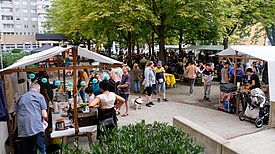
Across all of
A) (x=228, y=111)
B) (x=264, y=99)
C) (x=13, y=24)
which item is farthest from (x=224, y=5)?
(x=13, y=24)

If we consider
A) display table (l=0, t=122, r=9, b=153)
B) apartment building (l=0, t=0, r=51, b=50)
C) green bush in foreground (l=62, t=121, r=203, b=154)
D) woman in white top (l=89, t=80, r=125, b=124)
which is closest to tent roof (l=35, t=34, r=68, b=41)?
display table (l=0, t=122, r=9, b=153)

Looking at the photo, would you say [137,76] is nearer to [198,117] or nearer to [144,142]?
[198,117]

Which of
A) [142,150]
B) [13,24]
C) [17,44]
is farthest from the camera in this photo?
[13,24]

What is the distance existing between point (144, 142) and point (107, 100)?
192 centimetres

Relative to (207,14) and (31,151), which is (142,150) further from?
(207,14)

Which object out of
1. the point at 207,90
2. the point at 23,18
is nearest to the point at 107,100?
the point at 207,90

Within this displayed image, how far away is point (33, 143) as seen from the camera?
5082mm

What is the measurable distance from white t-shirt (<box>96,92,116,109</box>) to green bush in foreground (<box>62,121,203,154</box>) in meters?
1.11

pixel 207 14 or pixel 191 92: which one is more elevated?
pixel 207 14

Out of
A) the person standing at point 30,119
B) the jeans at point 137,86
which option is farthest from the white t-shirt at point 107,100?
the jeans at point 137,86

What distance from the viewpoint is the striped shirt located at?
4.90 metres

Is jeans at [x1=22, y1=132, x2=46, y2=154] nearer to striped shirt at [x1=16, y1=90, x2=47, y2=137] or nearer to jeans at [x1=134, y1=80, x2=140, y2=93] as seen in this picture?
striped shirt at [x1=16, y1=90, x2=47, y2=137]

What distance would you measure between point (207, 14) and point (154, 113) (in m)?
7.35

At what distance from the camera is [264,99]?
8.28 metres
